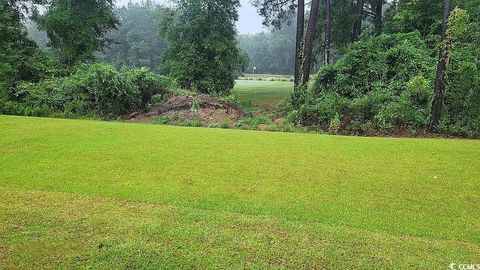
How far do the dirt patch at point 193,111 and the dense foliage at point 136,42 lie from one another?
109ft

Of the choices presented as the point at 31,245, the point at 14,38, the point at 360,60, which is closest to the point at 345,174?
the point at 31,245

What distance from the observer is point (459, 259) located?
305 centimetres

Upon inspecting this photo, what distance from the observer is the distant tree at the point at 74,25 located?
1822cm

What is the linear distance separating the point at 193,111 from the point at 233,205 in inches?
377

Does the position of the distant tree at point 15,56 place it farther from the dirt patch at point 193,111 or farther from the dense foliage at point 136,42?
the dense foliage at point 136,42

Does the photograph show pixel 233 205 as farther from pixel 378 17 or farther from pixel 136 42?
pixel 136 42

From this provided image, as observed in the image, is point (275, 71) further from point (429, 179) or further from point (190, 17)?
point (429, 179)

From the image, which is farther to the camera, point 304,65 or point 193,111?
point 304,65

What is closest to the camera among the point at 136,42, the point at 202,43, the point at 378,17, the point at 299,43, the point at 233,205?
the point at 233,205

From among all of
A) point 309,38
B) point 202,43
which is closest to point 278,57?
point 202,43

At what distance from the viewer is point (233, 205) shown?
409 cm

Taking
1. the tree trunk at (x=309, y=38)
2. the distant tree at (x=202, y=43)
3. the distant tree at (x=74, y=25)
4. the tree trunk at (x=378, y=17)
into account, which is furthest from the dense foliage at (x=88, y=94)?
the tree trunk at (x=378, y=17)

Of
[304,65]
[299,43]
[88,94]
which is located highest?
[299,43]

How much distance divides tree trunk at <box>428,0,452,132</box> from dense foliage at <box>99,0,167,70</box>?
39.5 metres
